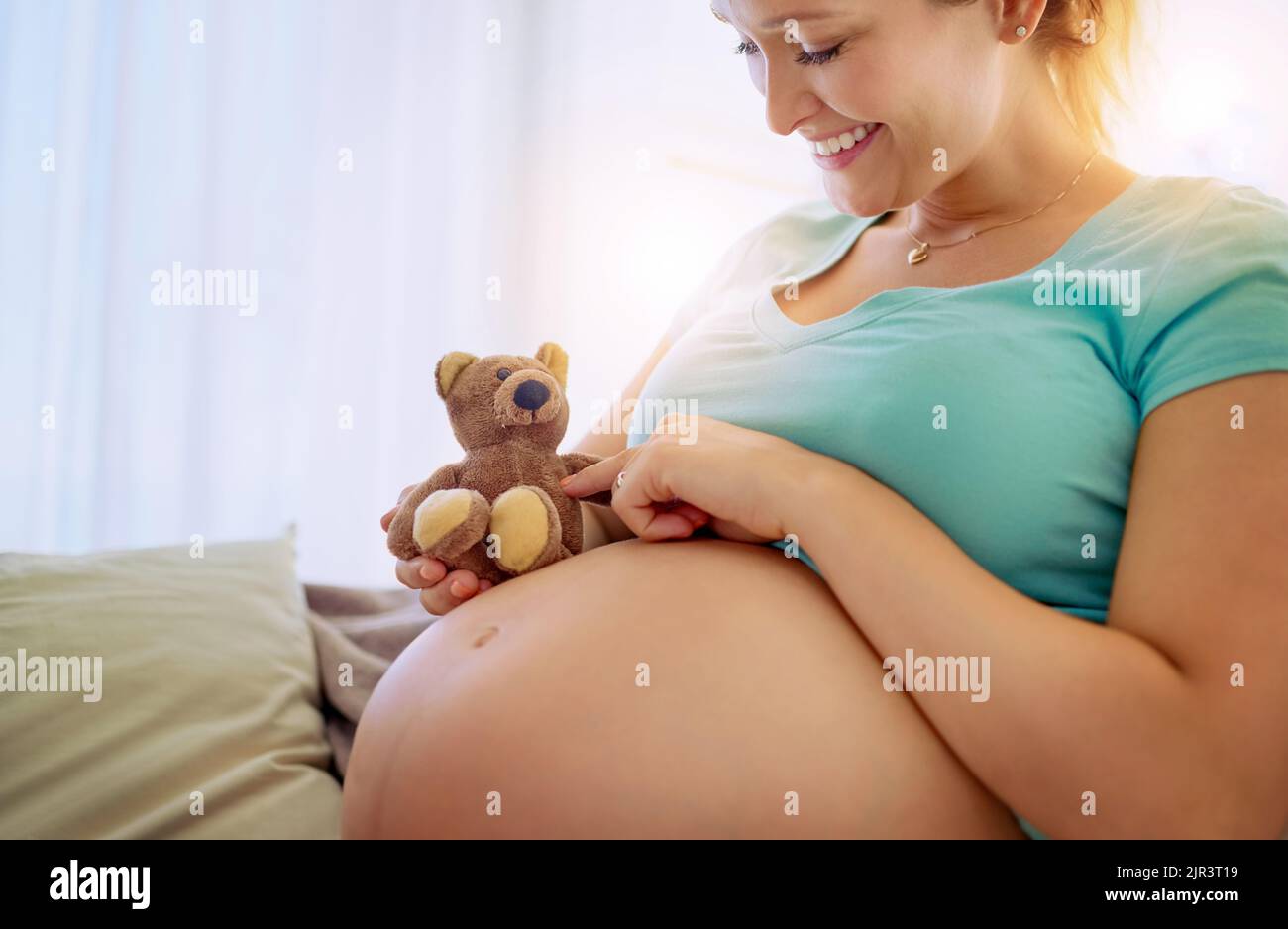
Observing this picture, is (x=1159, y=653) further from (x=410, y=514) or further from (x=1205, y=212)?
(x=410, y=514)

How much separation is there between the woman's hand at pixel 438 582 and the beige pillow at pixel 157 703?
261 mm

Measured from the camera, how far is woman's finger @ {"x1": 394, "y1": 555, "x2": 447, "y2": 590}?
2.75ft

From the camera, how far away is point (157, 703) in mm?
1024

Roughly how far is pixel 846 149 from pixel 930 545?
41 cm

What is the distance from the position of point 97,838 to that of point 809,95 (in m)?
0.94

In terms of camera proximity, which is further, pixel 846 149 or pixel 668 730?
pixel 846 149

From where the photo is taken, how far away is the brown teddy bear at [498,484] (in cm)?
80

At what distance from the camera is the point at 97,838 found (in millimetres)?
843

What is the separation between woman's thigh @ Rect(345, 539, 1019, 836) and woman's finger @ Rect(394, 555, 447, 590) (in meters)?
0.12

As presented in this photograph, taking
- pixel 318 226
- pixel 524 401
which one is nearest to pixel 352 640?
pixel 524 401

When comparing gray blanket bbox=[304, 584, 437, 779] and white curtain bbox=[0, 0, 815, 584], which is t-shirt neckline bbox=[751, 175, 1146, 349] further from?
white curtain bbox=[0, 0, 815, 584]
